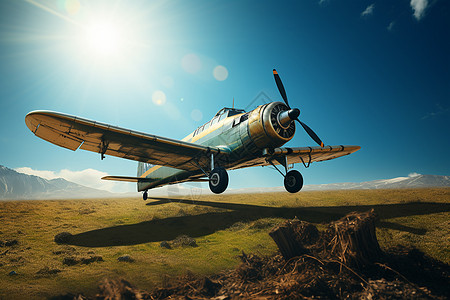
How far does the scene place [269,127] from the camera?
868 cm

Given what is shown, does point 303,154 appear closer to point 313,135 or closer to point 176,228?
point 313,135

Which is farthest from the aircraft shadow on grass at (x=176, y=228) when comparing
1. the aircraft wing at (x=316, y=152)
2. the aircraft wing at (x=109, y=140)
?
the aircraft wing at (x=316, y=152)

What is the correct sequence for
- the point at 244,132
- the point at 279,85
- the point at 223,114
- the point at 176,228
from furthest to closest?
1. the point at 223,114
2. the point at 279,85
3. the point at 244,132
4. the point at 176,228

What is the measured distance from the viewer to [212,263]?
372 cm

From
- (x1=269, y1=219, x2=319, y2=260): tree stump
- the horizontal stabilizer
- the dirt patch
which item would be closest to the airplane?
the dirt patch

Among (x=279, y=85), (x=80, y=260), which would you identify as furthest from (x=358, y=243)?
(x=279, y=85)

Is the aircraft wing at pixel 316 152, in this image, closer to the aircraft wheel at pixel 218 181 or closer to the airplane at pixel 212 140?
the airplane at pixel 212 140

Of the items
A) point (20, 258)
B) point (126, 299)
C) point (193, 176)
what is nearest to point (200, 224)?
point (20, 258)

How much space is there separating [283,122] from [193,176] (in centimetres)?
775

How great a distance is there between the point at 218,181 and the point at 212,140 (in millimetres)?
3324

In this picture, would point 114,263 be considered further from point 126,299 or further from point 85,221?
point 85,221

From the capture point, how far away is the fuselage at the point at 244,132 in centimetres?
885

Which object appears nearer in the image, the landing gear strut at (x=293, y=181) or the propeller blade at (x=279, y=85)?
the propeller blade at (x=279, y=85)

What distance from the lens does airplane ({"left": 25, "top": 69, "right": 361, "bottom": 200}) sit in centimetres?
838
